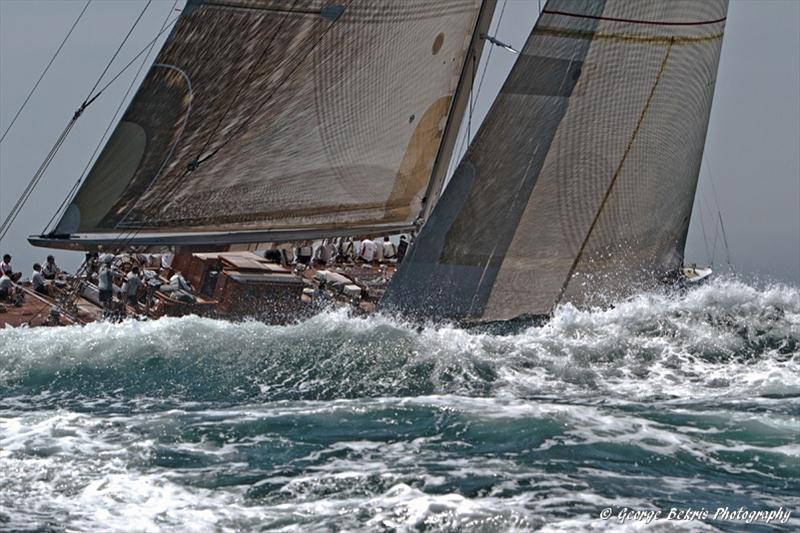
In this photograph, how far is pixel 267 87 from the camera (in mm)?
23156

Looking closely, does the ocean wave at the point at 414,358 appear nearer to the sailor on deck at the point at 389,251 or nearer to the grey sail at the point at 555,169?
the grey sail at the point at 555,169

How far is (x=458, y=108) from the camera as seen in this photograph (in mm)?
24688

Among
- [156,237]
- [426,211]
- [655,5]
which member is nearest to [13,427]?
[156,237]

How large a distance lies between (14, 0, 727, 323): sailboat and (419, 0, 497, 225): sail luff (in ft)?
1.01

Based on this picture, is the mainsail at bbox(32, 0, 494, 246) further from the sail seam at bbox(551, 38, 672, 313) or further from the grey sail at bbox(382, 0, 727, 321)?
the sail seam at bbox(551, 38, 672, 313)

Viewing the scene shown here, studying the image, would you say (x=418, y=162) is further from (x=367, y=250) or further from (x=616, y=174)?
(x=367, y=250)

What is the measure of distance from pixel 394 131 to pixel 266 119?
7.51 ft

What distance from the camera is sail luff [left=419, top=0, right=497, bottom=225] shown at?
2416 cm

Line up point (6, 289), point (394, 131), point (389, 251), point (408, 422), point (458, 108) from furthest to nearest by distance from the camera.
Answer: point (389, 251) → point (458, 108) → point (394, 131) → point (6, 289) → point (408, 422)

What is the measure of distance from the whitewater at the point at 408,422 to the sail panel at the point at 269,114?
204cm

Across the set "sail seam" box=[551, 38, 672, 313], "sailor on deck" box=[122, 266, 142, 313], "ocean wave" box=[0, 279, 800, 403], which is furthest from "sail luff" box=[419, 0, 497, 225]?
"sailor on deck" box=[122, 266, 142, 313]

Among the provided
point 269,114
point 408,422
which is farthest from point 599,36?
point 408,422

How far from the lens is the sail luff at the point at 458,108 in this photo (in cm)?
2416

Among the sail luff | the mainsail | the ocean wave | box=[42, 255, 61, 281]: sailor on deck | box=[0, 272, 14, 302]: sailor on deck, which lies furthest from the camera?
box=[42, 255, 61, 281]: sailor on deck
